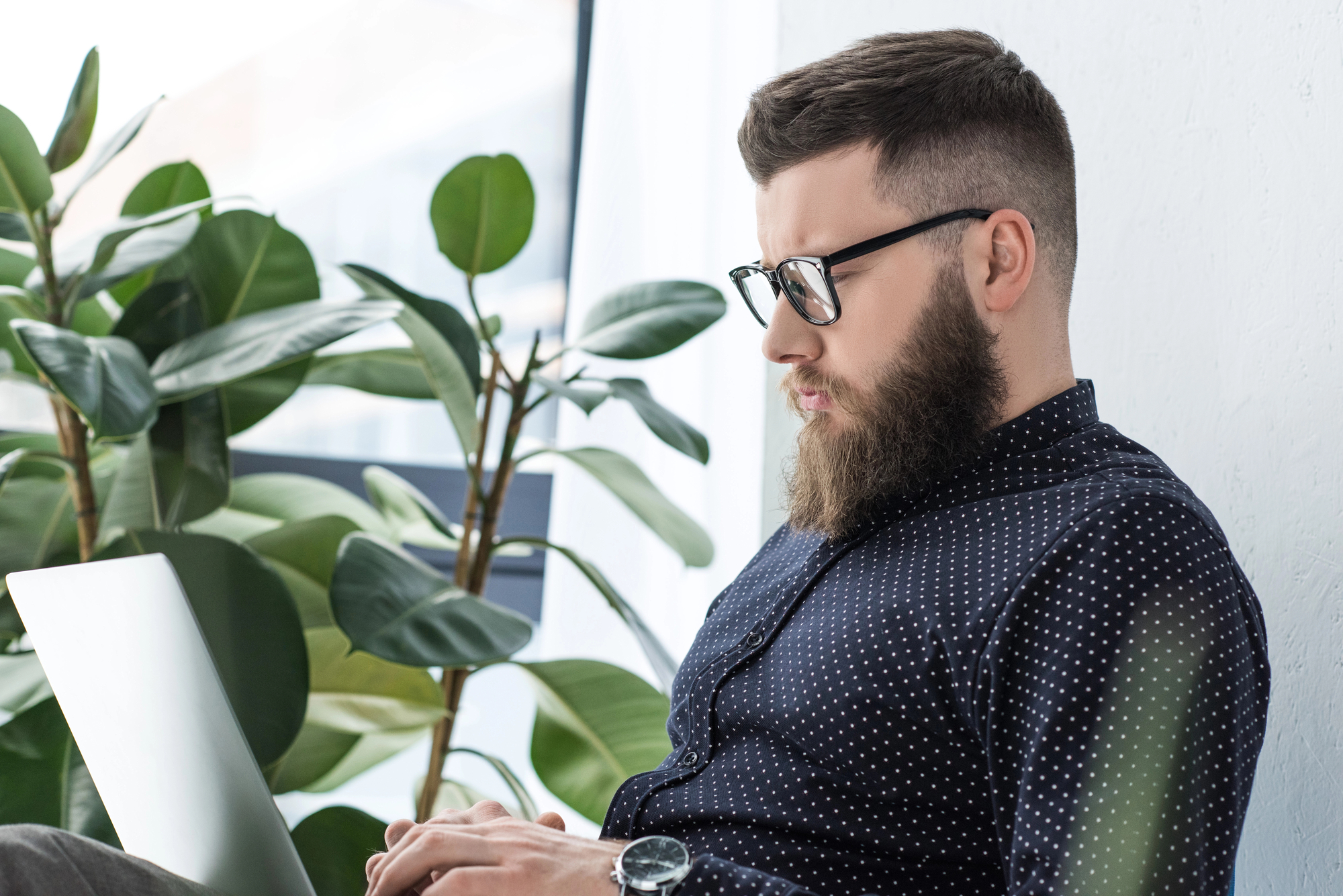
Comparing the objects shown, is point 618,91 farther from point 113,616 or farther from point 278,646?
point 113,616

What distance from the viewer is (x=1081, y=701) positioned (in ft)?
1.94

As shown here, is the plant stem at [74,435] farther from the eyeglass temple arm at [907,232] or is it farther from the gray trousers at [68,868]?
the eyeglass temple arm at [907,232]

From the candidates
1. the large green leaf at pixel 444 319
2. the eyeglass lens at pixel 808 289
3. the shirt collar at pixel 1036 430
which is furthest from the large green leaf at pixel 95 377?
the shirt collar at pixel 1036 430

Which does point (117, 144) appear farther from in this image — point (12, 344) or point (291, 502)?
point (291, 502)

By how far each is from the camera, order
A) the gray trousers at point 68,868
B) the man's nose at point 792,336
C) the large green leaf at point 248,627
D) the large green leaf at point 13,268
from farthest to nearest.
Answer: the large green leaf at point 13,268, the large green leaf at point 248,627, the man's nose at point 792,336, the gray trousers at point 68,868

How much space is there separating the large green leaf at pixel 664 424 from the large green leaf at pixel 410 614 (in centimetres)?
27

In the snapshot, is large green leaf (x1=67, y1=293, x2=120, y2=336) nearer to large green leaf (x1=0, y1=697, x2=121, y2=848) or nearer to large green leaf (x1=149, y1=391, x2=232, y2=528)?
large green leaf (x1=149, y1=391, x2=232, y2=528)

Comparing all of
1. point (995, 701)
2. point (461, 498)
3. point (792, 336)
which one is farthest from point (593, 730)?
point (461, 498)

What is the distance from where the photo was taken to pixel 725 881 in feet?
2.15

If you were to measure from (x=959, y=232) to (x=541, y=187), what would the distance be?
1.50 meters

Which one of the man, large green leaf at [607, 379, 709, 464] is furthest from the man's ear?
large green leaf at [607, 379, 709, 464]

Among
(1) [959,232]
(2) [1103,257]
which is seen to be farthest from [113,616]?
(2) [1103,257]

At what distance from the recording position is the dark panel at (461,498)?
78.3 inches

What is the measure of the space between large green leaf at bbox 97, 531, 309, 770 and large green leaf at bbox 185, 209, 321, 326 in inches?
11.4
